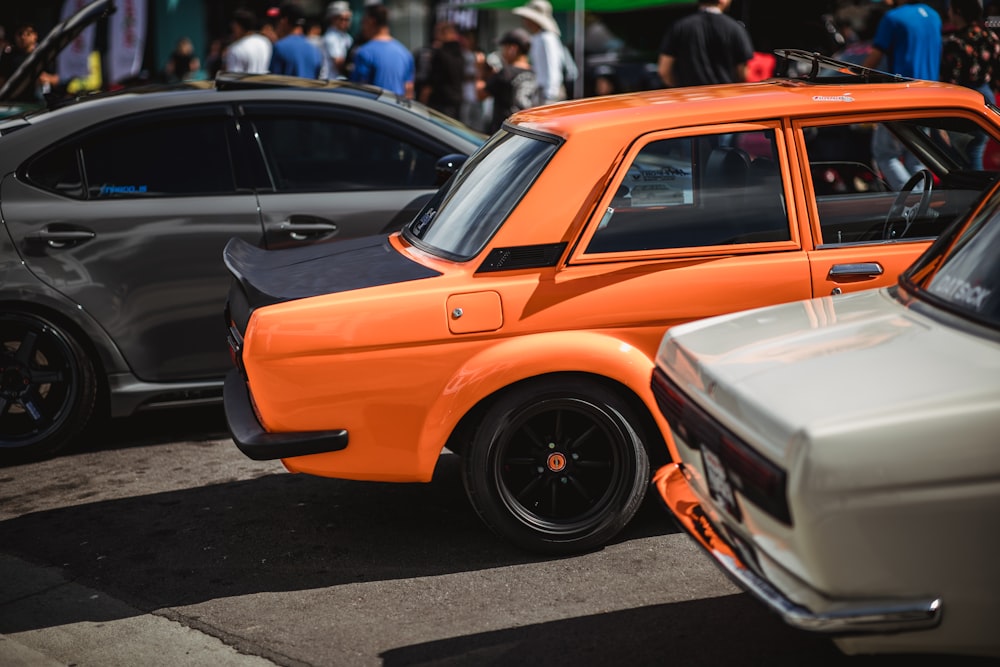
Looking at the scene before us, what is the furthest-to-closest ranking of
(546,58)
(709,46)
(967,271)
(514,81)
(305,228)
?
1. (546,58)
2. (514,81)
3. (709,46)
4. (305,228)
5. (967,271)

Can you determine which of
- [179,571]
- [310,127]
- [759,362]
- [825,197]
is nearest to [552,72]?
[310,127]

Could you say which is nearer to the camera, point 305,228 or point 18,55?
point 305,228

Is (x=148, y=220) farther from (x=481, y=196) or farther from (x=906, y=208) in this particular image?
(x=906, y=208)

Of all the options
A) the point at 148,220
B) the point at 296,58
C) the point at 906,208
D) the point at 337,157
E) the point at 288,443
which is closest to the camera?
the point at 288,443

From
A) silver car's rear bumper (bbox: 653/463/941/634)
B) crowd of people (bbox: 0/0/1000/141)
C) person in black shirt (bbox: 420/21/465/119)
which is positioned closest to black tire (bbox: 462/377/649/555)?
silver car's rear bumper (bbox: 653/463/941/634)

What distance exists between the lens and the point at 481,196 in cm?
450

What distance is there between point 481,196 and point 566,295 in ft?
2.02

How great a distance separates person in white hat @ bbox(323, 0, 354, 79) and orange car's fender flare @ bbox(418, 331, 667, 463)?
414 inches

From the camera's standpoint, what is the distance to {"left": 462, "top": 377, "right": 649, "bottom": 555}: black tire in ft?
13.6

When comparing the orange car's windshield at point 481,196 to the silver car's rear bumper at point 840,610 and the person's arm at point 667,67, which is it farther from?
the person's arm at point 667,67

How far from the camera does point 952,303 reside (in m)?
3.14

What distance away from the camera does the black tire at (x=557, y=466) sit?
13.6 feet

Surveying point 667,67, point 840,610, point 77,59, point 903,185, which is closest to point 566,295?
point 903,185

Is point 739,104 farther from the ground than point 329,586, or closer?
farther from the ground
